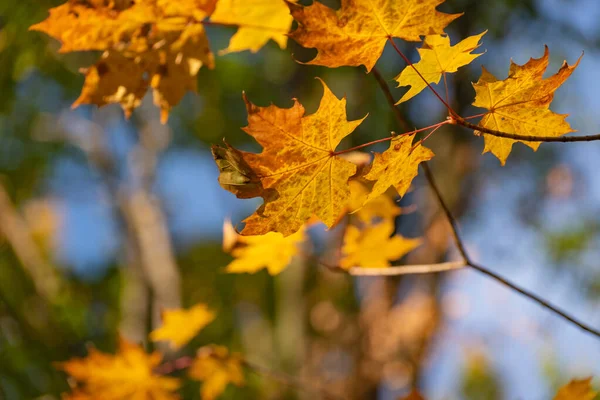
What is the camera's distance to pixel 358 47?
0.53 metres

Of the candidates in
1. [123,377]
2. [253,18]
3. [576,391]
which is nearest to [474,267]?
[576,391]

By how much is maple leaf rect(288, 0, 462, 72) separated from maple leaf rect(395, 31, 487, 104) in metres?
0.01

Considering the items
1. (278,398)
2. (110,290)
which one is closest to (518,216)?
(278,398)

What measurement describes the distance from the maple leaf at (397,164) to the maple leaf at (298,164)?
5 centimetres

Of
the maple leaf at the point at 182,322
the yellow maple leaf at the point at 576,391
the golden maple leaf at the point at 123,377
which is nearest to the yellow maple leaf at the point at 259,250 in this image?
the maple leaf at the point at 182,322

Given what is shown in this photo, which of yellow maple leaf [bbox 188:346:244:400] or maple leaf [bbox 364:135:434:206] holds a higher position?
maple leaf [bbox 364:135:434:206]

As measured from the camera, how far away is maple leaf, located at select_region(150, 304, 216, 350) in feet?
3.56

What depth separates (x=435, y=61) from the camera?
511 mm

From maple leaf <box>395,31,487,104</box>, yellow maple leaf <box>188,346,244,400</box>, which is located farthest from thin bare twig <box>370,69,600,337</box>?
yellow maple leaf <box>188,346,244,400</box>

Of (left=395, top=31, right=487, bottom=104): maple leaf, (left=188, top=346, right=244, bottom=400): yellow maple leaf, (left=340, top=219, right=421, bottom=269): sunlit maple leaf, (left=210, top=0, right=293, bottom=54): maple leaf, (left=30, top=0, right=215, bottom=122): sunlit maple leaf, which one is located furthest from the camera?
(left=188, top=346, right=244, bottom=400): yellow maple leaf

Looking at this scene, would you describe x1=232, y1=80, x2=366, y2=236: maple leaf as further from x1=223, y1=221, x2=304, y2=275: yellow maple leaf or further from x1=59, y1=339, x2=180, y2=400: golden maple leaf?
x1=59, y1=339, x2=180, y2=400: golden maple leaf

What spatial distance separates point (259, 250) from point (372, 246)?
0.22 meters

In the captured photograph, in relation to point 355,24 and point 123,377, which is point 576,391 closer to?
point 355,24

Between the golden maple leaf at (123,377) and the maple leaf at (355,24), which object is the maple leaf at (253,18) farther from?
the golden maple leaf at (123,377)
